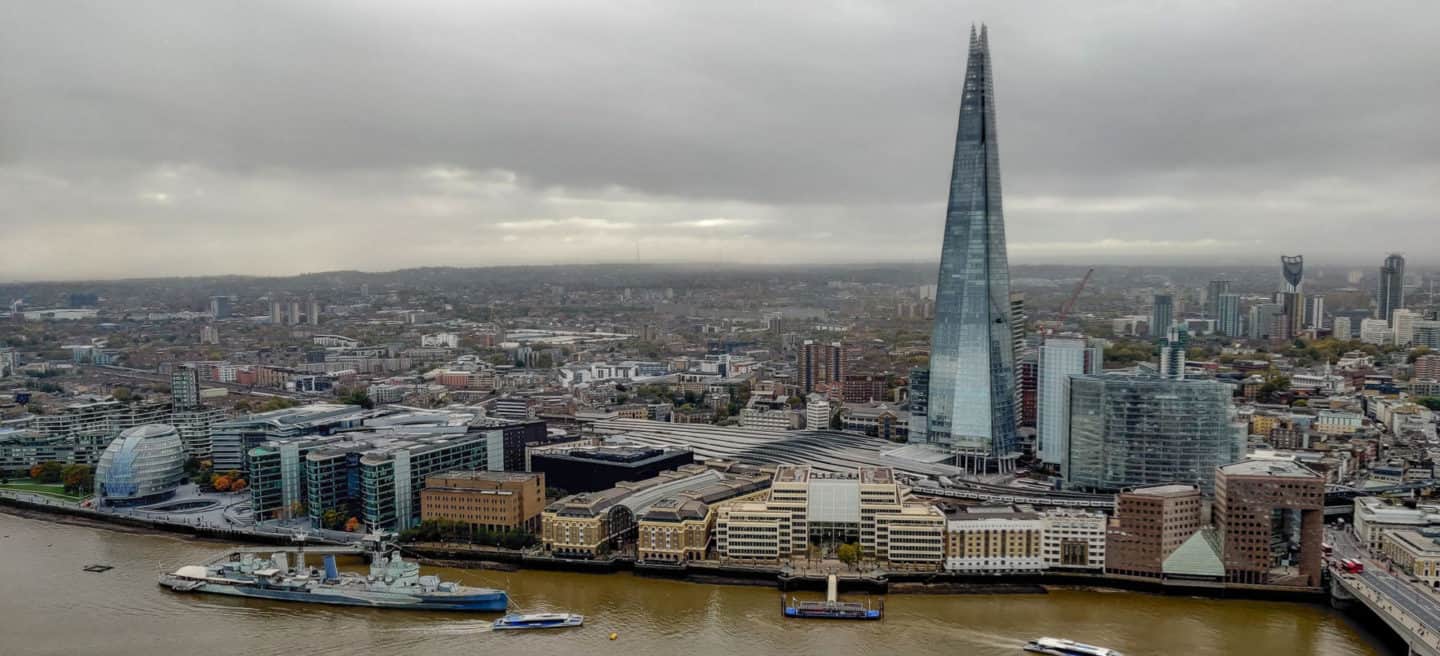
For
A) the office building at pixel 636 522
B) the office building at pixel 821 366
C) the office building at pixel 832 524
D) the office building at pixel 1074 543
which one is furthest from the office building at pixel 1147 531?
the office building at pixel 821 366

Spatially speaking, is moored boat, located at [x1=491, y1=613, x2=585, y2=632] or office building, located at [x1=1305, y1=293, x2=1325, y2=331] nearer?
moored boat, located at [x1=491, y1=613, x2=585, y2=632]

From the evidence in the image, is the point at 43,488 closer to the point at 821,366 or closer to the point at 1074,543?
the point at 1074,543

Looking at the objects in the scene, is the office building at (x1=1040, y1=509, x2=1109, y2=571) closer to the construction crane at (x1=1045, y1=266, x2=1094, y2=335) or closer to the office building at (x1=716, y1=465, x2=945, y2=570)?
the office building at (x1=716, y1=465, x2=945, y2=570)

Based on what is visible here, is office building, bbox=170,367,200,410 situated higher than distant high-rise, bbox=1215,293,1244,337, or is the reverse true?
Answer: distant high-rise, bbox=1215,293,1244,337

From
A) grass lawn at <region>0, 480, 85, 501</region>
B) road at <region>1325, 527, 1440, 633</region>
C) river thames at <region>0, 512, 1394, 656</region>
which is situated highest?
road at <region>1325, 527, 1440, 633</region>

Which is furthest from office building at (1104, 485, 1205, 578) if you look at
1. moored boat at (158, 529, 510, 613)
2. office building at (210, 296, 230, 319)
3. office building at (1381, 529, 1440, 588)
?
office building at (210, 296, 230, 319)
